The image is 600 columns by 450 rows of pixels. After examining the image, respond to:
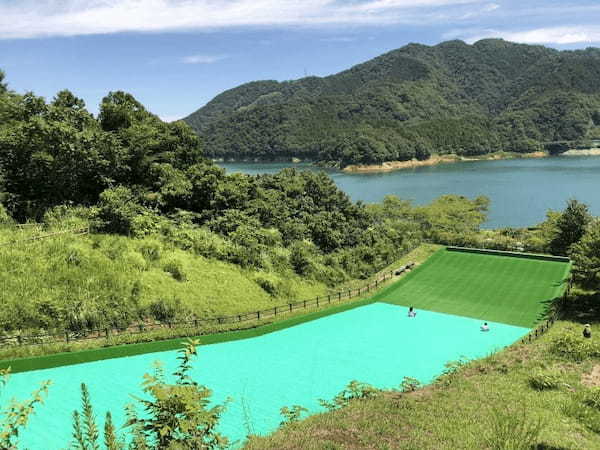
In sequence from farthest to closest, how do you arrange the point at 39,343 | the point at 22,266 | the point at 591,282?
the point at 591,282
the point at 22,266
the point at 39,343

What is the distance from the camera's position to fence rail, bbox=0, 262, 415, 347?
1736 cm

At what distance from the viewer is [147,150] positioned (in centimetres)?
3309

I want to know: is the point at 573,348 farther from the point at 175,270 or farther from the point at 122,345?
the point at 175,270

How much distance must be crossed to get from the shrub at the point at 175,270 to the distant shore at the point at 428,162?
10785 cm

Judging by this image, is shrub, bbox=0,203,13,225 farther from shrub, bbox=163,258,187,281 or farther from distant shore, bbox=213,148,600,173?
distant shore, bbox=213,148,600,173

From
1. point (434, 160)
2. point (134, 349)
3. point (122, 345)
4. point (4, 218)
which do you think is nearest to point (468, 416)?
point (134, 349)

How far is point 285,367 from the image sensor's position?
57.9 feet

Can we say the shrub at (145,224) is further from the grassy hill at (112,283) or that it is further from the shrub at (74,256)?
the shrub at (74,256)

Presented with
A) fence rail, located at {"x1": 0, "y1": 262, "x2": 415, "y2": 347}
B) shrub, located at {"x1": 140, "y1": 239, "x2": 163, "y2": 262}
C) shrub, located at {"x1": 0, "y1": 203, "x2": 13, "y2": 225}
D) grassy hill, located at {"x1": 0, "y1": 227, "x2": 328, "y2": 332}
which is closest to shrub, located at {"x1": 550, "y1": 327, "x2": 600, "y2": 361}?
fence rail, located at {"x1": 0, "y1": 262, "x2": 415, "y2": 347}

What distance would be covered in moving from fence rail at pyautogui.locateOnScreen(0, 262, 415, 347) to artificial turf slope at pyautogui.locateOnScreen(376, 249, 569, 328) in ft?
10.4

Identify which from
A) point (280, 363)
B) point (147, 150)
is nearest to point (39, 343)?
point (280, 363)

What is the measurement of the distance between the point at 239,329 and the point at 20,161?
18.7 metres

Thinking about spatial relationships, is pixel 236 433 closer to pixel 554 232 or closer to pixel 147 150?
pixel 147 150

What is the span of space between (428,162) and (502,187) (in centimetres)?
6118
